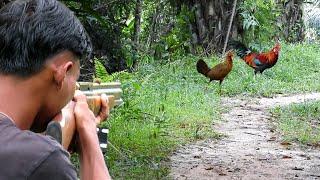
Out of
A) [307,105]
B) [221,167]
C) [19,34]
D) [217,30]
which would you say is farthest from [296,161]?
[217,30]

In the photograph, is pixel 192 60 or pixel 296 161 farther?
pixel 192 60

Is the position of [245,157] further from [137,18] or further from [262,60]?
[137,18]

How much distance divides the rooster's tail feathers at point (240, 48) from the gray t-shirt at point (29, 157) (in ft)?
40.4

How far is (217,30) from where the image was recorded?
46.9ft

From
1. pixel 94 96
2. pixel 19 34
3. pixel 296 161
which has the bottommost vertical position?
pixel 296 161

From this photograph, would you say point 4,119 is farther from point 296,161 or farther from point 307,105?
point 307,105

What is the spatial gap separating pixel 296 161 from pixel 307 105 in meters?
3.29

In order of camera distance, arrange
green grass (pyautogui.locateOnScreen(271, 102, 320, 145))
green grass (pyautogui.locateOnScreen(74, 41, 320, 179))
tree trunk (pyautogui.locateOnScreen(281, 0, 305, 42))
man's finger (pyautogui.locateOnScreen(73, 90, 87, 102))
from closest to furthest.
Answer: man's finger (pyautogui.locateOnScreen(73, 90, 87, 102)) → green grass (pyautogui.locateOnScreen(74, 41, 320, 179)) → green grass (pyautogui.locateOnScreen(271, 102, 320, 145)) → tree trunk (pyautogui.locateOnScreen(281, 0, 305, 42))

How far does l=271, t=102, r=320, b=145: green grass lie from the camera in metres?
6.99

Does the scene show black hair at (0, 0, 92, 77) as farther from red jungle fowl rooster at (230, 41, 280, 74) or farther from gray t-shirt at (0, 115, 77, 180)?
red jungle fowl rooster at (230, 41, 280, 74)

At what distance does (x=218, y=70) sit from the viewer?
10414 millimetres

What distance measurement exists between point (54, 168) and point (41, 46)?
0.31m

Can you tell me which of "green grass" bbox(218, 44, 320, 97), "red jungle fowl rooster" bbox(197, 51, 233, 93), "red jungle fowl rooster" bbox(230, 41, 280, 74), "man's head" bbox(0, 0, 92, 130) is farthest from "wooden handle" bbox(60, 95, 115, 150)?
"red jungle fowl rooster" bbox(230, 41, 280, 74)

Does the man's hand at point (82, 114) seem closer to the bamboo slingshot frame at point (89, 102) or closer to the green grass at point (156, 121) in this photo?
the bamboo slingshot frame at point (89, 102)
